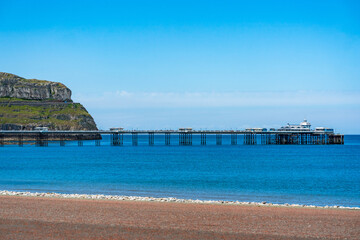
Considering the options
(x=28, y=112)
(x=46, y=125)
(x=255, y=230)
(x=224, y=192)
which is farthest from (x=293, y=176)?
(x=28, y=112)

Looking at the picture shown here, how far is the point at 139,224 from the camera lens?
50.9 feet

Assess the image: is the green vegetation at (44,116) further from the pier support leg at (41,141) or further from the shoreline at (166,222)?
the shoreline at (166,222)

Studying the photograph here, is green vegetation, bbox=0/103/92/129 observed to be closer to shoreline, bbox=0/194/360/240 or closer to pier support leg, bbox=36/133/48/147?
pier support leg, bbox=36/133/48/147

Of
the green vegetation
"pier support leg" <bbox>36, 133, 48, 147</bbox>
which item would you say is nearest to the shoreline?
"pier support leg" <bbox>36, 133, 48, 147</bbox>

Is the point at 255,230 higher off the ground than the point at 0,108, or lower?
lower

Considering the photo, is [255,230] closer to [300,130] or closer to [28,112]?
[300,130]

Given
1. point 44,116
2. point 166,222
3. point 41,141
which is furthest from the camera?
point 44,116

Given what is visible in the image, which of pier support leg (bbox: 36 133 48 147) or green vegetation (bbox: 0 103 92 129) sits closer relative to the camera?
pier support leg (bbox: 36 133 48 147)

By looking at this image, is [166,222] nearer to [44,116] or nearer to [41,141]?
[41,141]

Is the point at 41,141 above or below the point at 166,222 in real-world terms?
above

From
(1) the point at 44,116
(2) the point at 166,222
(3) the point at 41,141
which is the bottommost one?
(2) the point at 166,222

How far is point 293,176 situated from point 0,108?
166m

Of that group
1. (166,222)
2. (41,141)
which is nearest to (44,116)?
(41,141)

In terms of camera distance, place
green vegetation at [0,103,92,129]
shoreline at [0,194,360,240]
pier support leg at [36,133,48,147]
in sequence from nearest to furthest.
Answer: shoreline at [0,194,360,240] → pier support leg at [36,133,48,147] → green vegetation at [0,103,92,129]
